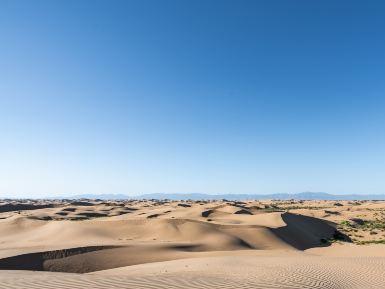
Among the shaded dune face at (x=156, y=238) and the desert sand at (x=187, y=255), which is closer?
the desert sand at (x=187, y=255)

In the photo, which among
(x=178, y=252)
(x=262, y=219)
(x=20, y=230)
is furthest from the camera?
(x=262, y=219)

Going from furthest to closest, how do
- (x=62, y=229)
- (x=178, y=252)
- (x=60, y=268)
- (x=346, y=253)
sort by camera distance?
(x=62, y=229)
(x=346, y=253)
(x=178, y=252)
(x=60, y=268)

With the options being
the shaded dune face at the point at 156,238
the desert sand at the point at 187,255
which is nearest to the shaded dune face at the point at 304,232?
the shaded dune face at the point at 156,238

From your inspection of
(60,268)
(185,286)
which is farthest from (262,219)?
(185,286)

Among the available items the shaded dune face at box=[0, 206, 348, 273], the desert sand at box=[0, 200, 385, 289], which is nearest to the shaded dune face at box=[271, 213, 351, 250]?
the shaded dune face at box=[0, 206, 348, 273]

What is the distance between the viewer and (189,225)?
25391mm

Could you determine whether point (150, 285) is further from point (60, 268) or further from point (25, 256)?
point (25, 256)

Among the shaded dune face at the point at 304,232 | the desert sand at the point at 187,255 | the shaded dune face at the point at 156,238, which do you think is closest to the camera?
the desert sand at the point at 187,255

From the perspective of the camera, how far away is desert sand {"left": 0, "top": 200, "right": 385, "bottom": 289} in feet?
34.4

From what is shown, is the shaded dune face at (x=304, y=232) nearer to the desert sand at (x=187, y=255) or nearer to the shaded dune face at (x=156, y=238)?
the shaded dune face at (x=156, y=238)

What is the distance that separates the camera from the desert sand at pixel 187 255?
10.5 meters

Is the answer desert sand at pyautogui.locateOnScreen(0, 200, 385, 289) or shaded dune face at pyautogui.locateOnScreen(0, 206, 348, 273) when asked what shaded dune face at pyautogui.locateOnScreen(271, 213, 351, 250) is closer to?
shaded dune face at pyautogui.locateOnScreen(0, 206, 348, 273)

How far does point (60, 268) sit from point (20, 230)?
15.3 meters

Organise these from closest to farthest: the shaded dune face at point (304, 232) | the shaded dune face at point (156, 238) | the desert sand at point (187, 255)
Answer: the desert sand at point (187, 255), the shaded dune face at point (156, 238), the shaded dune face at point (304, 232)
